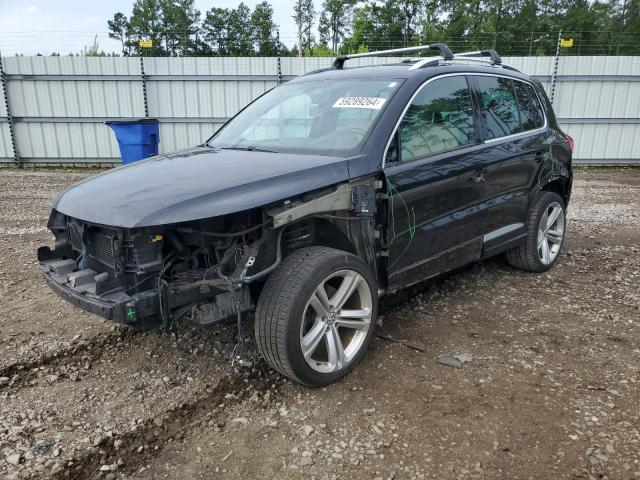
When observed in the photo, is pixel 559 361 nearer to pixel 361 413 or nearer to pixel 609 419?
pixel 609 419

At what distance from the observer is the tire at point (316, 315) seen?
2793 mm

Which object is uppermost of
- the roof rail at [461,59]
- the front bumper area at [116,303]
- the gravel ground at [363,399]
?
the roof rail at [461,59]

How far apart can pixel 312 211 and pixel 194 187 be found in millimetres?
659

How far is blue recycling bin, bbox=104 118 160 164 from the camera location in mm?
8961

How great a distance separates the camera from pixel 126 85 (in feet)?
39.9

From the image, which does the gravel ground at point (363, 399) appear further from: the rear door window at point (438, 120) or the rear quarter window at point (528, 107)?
the rear quarter window at point (528, 107)

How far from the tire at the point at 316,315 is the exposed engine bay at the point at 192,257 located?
0.45 ft

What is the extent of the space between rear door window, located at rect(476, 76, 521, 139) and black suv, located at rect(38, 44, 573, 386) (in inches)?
A: 0.7

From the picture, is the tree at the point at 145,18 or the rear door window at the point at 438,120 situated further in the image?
the tree at the point at 145,18

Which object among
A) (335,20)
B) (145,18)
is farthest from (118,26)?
(335,20)

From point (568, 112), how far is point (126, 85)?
10.3m

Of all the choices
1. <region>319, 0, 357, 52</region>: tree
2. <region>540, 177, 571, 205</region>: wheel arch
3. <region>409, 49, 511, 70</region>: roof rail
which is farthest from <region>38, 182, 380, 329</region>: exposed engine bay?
<region>319, 0, 357, 52</region>: tree

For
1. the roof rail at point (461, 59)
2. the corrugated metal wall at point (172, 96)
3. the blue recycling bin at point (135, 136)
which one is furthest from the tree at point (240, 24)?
the roof rail at point (461, 59)

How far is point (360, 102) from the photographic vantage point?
3604 millimetres
